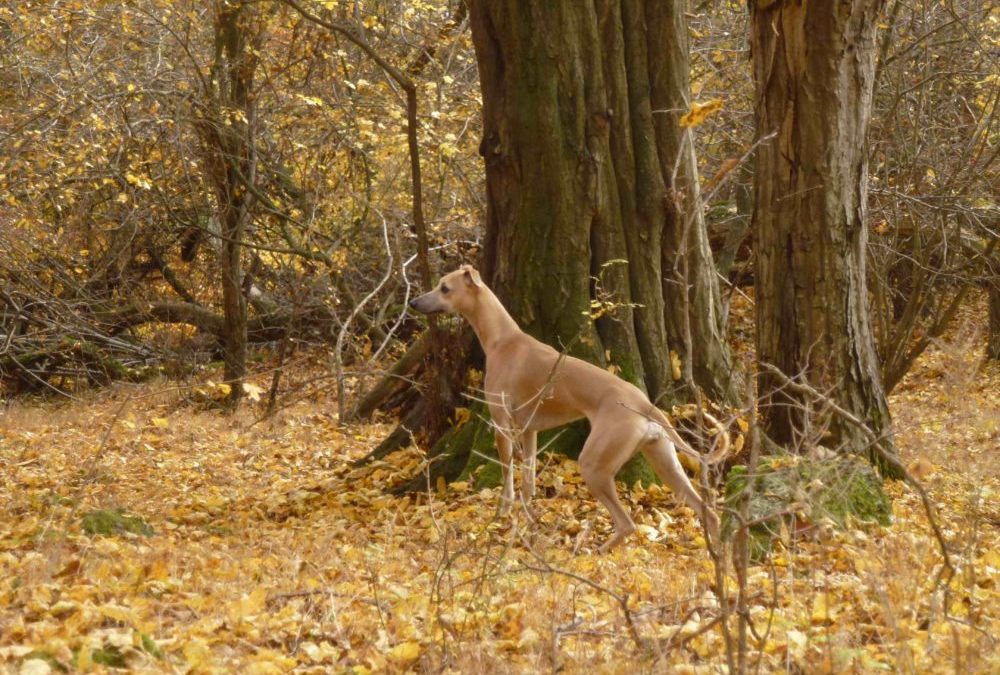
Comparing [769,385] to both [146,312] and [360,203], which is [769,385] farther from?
[146,312]

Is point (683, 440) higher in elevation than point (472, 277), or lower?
lower

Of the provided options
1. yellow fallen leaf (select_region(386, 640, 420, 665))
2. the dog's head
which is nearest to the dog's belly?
the dog's head

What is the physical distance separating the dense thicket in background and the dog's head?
276 centimetres

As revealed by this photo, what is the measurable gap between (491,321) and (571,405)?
120 cm

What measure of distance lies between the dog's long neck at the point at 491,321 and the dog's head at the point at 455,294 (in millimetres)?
84

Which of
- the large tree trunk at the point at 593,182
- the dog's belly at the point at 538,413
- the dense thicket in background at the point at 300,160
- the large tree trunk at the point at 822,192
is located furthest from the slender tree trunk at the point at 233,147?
the large tree trunk at the point at 822,192

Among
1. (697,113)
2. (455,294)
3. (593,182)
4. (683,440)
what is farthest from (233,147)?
(697,113)

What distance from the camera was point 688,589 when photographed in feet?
17.4

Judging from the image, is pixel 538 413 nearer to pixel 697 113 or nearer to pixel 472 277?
pixel 472 277

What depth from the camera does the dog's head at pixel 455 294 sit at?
8.74 metres

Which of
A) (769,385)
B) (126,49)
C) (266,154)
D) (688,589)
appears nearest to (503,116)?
(769,385)

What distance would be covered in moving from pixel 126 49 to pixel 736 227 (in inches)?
349

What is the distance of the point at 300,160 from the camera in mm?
Result: 15961

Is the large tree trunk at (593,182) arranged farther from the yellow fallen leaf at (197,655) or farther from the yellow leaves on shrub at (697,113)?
the yellow fallen leaf at (197,655)
